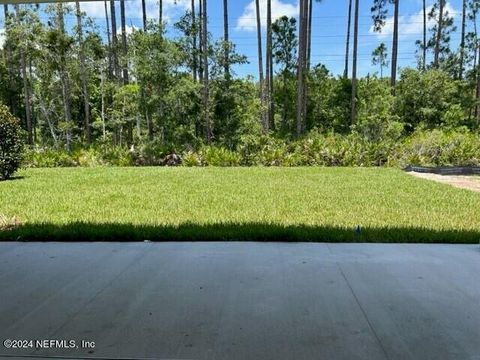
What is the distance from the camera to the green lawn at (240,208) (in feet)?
15.1

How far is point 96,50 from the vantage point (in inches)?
765

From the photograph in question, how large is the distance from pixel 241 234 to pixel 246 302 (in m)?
1.96

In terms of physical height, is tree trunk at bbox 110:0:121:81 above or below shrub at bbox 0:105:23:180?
above

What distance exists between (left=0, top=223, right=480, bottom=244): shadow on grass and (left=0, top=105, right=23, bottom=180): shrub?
6464 mm

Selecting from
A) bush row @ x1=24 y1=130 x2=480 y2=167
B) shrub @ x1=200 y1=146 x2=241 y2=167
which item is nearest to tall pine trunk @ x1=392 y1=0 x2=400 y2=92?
bush row @ x1=24 y1=130 x2=480 y2=167

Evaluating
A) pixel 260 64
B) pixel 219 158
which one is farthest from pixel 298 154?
pixel 260 64

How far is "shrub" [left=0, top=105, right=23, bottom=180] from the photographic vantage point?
33.6ft

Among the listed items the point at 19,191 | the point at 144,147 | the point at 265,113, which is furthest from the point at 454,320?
the point at 265,113

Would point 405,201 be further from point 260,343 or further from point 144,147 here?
point 144,147

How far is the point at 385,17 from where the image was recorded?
22.7 m

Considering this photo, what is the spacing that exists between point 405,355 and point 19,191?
27.1 ft

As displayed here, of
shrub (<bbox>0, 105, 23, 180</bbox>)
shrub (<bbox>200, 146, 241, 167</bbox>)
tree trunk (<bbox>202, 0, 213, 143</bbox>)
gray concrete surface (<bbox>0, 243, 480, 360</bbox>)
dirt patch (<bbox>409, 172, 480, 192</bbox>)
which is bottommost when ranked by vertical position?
dirt patch (<bbox>409, 172, 480, 192</bbox>)

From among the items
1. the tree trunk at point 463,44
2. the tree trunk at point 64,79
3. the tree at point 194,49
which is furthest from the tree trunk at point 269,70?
the tree trunk at point 463,44

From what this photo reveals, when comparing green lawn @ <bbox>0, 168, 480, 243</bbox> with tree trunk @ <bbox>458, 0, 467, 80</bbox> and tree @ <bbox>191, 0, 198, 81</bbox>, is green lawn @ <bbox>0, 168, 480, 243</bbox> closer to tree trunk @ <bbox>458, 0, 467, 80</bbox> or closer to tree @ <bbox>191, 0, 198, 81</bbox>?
tree @ <bbox>191, 0, 198, 81</bbox>
